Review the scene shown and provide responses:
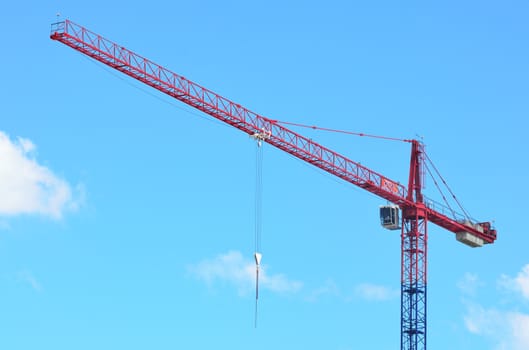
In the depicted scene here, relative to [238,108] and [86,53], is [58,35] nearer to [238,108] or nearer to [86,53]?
[86,53]

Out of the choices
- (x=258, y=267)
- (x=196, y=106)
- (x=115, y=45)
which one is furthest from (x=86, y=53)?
(x=258, y=267)

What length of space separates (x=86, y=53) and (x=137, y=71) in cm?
717

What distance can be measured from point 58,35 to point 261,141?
30.8 meters

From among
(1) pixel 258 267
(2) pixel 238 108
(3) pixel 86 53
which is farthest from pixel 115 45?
(1) pixel 258 267

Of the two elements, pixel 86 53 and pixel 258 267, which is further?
pixel 86 53

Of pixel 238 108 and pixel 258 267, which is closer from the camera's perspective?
pixel 258 267

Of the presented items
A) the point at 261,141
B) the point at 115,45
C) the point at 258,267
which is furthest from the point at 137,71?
the point at 258,267

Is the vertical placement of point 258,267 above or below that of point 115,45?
below

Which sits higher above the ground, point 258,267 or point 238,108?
point 238,108

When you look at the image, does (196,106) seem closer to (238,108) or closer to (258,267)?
(238,108)

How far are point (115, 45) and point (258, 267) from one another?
3760 centimetres

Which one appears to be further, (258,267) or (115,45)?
(115,45)

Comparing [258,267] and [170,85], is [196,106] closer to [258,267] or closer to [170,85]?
[170,85]

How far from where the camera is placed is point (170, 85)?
194 m
